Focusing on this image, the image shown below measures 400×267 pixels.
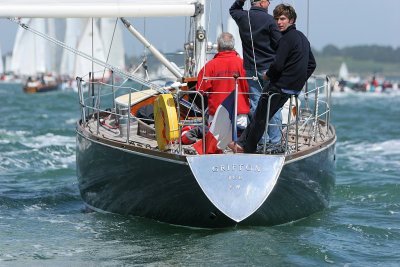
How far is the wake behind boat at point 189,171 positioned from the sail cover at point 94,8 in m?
0.02

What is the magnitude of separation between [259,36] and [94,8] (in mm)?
1978

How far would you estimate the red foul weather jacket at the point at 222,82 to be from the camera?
Result: 720cm

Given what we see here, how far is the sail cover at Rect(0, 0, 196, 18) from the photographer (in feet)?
25.2

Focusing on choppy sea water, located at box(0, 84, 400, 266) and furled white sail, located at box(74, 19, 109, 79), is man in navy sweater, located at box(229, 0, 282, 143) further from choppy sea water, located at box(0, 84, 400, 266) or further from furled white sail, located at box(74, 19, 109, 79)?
furled white sail, located at box(74, 19, 109, 79)

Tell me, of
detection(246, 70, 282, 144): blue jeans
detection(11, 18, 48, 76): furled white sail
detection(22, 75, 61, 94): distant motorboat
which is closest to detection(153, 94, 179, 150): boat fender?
detection(246, 70, 282, 144): blue jeans

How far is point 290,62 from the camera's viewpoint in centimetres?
668

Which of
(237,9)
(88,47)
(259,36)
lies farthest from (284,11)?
(88,47)

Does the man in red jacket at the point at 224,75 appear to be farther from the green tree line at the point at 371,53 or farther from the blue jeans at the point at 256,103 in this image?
the green tree line at the point at 371,53

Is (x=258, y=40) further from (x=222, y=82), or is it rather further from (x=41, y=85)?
(x=41, y=85)

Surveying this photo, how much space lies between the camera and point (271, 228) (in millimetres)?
7246

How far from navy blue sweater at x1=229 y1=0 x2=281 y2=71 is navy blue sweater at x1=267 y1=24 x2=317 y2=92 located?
447 mm

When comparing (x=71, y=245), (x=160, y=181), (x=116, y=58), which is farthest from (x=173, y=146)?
(x=116, y=58)

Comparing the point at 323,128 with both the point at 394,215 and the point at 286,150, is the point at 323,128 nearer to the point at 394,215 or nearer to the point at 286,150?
the point at 394,215

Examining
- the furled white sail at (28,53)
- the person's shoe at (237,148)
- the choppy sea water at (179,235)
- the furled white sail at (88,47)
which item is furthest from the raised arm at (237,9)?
the furled white sail at (28,53)
